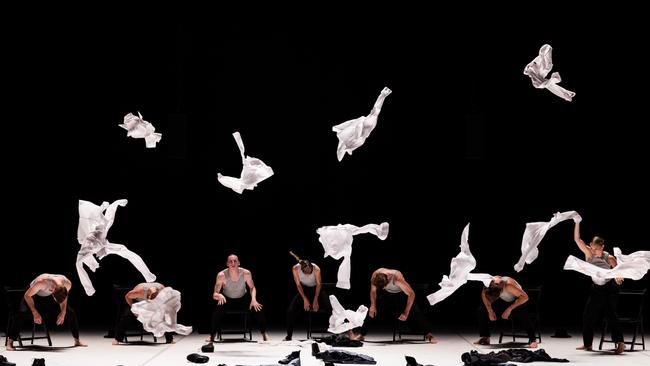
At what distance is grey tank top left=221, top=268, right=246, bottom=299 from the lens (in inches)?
338

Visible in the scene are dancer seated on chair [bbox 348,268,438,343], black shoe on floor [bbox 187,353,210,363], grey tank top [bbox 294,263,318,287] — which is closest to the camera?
black shoe on floor [bbox 187,353,210,363]

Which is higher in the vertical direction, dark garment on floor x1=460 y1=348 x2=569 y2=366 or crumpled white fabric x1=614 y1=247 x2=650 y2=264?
crumpled white fabric x1=614 y1=247 x2=650 y2=264

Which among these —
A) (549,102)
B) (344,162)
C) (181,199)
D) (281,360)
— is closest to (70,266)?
(181,199)

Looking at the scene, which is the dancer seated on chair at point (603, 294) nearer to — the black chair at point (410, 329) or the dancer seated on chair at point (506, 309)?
the dancer seated on chair at point (506, 309)

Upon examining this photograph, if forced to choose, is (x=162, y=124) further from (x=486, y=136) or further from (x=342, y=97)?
(x=486, y=136)

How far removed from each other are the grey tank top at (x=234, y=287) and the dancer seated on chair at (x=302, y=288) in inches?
18.0

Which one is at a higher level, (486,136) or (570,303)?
(486,136)

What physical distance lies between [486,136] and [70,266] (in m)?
4.42

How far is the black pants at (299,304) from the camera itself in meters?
8.59

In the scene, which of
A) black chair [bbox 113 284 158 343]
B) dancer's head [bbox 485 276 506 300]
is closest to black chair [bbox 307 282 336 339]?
black chair [bbox 113 284 158 343]

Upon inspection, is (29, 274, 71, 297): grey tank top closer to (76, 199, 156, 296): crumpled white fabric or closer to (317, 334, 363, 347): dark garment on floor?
(76, 199, 156, 296): crumpled white fabric

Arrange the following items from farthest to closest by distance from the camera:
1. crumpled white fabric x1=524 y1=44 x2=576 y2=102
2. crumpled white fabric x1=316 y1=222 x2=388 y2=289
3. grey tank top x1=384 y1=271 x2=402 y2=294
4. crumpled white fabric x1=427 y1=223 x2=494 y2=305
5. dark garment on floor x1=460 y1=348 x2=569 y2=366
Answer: grey tank top x1=384 y1=271 x2=402 y2=294 < crumpled white fabric x1=316 y1=222 x2=388 y2=289 < crumpled white fabric x1=427 y1=223 x2=494 y2=305 < crumpled white fabric x1=524 y1=44 x2=576 y2=102 < dark garment on floor x1=460 y1=348 x2=569 y2=366

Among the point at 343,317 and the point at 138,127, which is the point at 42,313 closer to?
the point at 138,127

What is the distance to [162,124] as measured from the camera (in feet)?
31.9
